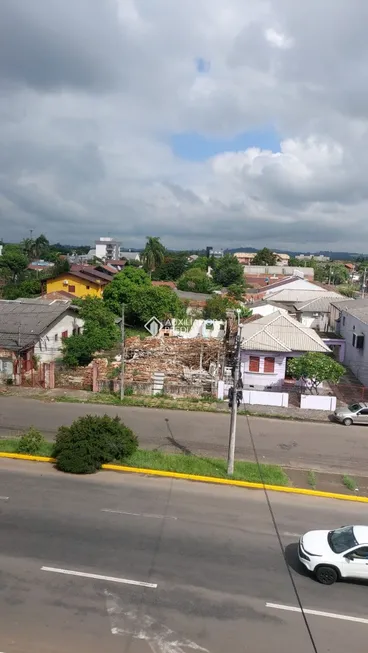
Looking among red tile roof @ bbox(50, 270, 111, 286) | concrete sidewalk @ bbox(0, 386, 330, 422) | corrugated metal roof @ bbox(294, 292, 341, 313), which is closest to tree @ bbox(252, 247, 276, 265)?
red tile roof @ bbox(50, 270, 111, 286)

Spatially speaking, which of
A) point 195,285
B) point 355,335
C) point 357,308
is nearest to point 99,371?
point 355,335

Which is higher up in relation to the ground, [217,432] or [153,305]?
[153,305]

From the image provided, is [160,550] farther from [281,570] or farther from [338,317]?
[338,317]

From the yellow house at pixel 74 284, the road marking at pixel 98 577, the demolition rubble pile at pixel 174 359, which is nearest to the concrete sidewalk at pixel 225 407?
the demolition rubble pile at pixel 174 359

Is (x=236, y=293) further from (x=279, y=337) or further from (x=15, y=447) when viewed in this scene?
(x=15, y=447)

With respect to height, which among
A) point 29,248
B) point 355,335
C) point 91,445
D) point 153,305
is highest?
point 29,248

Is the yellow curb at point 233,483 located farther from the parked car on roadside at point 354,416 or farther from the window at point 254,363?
the window at point 254,363

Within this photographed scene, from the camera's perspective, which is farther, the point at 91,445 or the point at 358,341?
the point at 358,341
